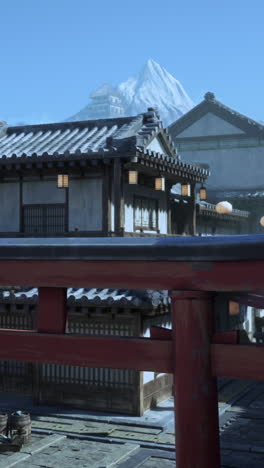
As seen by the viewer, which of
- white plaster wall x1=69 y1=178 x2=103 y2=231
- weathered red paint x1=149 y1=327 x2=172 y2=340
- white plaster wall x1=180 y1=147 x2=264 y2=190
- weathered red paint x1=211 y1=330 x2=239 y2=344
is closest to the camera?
weathered red paint x1=211 y1=330 x2=239 y2=344

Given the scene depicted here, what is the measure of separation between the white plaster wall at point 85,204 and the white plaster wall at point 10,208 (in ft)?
6.84

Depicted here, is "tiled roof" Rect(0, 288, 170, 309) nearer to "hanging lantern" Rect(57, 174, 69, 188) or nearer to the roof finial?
"hanging lantern" Rect(57, 174, 69, 188)

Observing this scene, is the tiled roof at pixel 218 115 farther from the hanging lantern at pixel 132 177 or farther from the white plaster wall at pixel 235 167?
the hanging lantern at pixel 132 177

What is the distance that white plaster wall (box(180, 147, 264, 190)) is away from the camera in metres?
36.3

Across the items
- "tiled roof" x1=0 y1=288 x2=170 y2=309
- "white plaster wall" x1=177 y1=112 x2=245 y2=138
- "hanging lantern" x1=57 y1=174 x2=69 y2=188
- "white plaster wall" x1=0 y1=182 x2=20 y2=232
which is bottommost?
"tiled roof" x1=0 y1=288 x2=170 y2=309

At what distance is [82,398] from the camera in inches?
706

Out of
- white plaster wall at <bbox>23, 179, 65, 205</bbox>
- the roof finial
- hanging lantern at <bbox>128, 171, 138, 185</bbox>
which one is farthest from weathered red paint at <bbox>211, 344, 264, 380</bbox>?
the roof finial

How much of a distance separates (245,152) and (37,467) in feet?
90.6

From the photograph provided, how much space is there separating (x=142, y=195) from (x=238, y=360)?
1570 centimetres

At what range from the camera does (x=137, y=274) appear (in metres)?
4.89

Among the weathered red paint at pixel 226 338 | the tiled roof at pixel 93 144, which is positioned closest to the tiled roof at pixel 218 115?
the tiled roof at pixel 93 144

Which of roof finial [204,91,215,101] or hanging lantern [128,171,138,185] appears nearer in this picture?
hanging lantern [128,171,138,185]

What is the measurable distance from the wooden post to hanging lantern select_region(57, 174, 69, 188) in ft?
44.7

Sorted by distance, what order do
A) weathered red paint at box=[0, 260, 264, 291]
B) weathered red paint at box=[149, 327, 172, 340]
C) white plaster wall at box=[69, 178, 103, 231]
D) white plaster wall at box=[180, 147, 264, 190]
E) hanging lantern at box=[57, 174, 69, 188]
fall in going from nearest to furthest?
weathered red paint at box=[0, 260, 264, 291] → weathered red paint at box=[149, 327, 172, 340] → hanging lantern at box=[57, 174, 69, 188] → white plaster wall at box=[69, 178, 103, 231] → white plaster wall at box=[180, 147, 264, 190]
